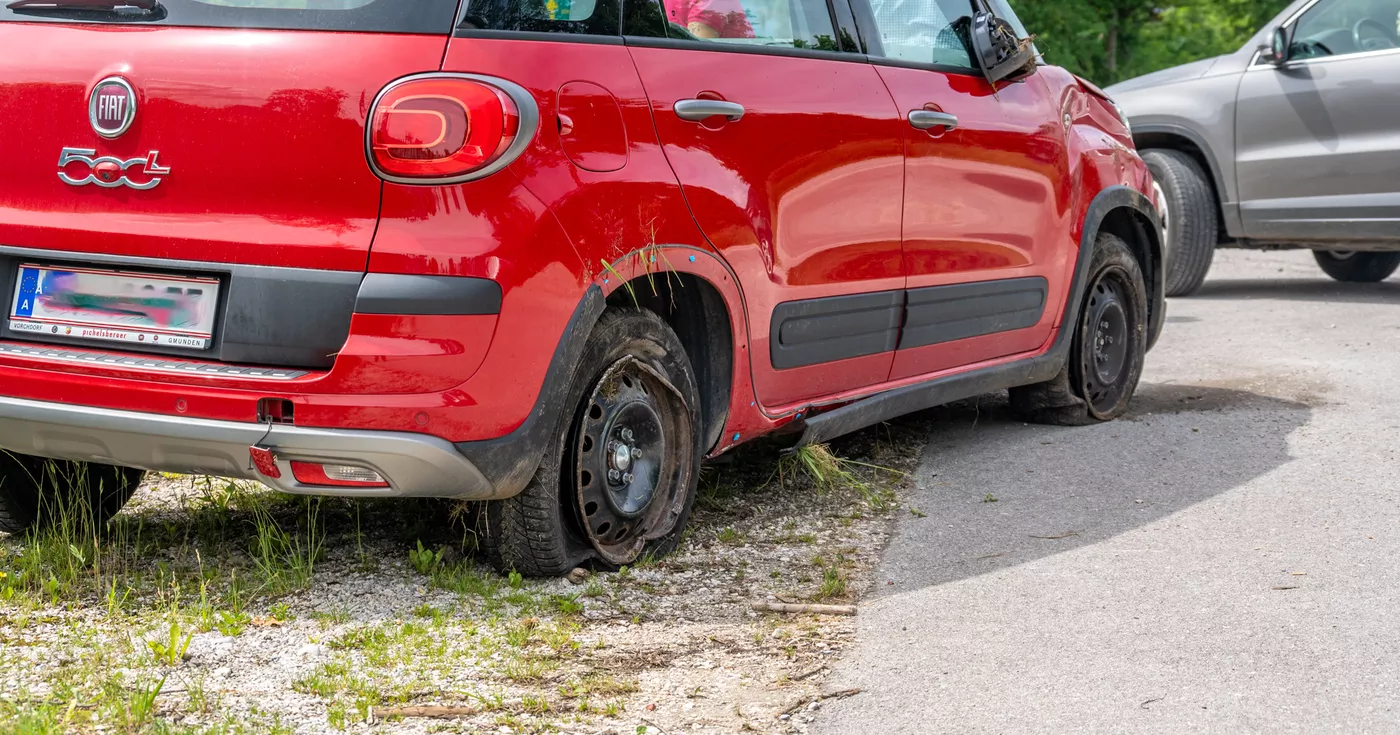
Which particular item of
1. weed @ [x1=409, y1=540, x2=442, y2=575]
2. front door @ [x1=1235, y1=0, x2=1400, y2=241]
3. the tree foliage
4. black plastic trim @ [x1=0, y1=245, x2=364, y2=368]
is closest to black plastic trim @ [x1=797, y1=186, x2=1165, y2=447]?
weed @ [x1=409, y1=540, x2=442, y2=575]

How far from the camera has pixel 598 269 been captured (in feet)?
12.0

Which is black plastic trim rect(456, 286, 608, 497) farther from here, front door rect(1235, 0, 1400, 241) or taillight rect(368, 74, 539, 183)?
front door rect(1235, 0, 1400, 241)

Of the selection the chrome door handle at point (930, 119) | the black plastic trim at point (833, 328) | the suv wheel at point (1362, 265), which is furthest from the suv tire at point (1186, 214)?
the black plastic trim at point (833, 328)

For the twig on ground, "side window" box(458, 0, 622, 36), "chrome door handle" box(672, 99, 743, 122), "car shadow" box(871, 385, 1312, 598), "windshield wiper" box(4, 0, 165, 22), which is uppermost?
"windshield wiper" box(4, 0, 165, 22)

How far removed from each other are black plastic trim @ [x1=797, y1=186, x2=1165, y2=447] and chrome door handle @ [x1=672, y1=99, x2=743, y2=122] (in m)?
1.02

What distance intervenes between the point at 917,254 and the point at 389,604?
6.65 feet

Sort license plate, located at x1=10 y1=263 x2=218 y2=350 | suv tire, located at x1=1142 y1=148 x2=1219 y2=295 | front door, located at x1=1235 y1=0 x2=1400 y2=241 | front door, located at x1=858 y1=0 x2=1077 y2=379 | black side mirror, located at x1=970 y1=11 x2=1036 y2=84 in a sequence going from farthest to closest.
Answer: suv tire, located at x1=1142 y1=148 x2=1219 y2=295, front door, located at x1=1235 y1=0 x2=1400 y2=241, black side mirror, located at x1=970 y1=11 x2=1036 y2=84, front door, located at x1=858 y1=0 x2=1077 y2=379, license plate, located at x1=10 y1=263 x2=218 y2=350

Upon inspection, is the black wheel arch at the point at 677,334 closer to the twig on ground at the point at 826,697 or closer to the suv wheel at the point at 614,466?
the suv wheel at the point at 614,466

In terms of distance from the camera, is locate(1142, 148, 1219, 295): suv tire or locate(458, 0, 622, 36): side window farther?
locate(1142, 148, 1219, 295): suv tire

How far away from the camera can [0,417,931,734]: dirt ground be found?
3.13 metres

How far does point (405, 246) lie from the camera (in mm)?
3352

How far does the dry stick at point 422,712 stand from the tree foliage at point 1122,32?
504 inches

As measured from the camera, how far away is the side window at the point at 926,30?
4.88 m

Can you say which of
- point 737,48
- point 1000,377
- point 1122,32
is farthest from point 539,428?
point 1122,32
